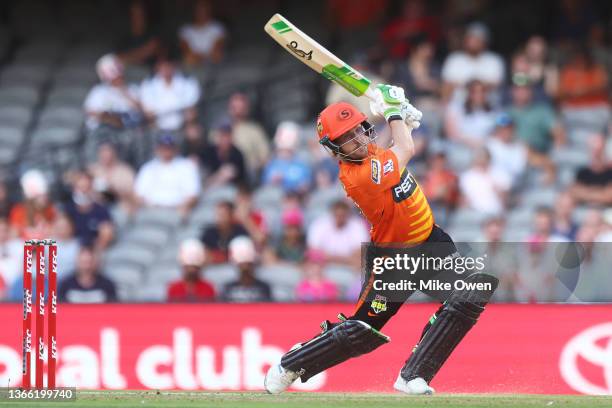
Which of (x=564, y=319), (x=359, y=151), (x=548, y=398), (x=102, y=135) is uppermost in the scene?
(x=102, y=135)

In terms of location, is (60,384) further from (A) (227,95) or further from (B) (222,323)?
(A) (227,95)

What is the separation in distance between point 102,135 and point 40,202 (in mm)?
1417

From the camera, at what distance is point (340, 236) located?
13352 millimetres

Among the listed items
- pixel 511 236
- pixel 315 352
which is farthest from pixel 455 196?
pixel 315 352

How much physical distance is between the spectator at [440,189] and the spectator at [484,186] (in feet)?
0.42

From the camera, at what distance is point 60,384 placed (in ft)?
36.1

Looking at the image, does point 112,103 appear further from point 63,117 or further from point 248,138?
point 248,138

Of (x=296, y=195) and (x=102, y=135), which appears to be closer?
(x=296, y=195)

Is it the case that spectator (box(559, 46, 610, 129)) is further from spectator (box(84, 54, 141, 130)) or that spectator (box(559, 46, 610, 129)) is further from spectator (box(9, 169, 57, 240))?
spectator (box(9, 169, 57, 240))

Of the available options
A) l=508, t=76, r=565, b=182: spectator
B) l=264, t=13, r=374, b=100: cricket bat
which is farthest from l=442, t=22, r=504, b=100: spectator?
l=264, t=13, r=374, b=100: cricket bat

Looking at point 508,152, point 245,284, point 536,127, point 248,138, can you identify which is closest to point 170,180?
point 248,138

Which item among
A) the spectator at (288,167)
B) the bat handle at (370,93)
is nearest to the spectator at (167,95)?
the spectator at (288,167)

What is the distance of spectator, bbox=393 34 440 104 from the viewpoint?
48.3ft

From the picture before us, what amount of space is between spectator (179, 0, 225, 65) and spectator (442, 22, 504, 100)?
294cm
